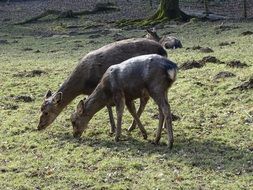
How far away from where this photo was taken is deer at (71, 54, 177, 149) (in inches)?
364

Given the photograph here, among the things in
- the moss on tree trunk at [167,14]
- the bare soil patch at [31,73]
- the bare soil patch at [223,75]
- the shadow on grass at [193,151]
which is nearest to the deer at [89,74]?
the shadow on grass at [193,151]

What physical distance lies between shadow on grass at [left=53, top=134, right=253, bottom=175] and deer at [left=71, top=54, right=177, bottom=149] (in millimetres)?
204

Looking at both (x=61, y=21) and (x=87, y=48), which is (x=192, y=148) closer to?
(x=87, y=48)

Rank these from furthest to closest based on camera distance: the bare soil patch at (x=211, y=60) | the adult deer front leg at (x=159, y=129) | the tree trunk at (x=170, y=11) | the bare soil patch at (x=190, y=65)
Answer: the tree trunk at (x=170, y=11) < the bare soil patch at (x=211, y=60) < the bare soil patch at (x=190, y=65) < the adult deer front leg at (x=159, y=129)

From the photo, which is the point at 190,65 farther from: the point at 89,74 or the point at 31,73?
the point at 89,74

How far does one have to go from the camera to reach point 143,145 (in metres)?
9.59

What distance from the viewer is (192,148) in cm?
920

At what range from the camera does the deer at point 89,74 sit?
10.9 m

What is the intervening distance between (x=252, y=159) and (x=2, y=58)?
44.0ft

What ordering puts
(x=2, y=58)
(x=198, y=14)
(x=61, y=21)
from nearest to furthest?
(x=2, y=58)
(x=198, y=14)
(x=61, y=21)

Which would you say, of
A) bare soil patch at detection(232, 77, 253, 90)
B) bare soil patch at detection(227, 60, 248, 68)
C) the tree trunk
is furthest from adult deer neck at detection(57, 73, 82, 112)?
the tree trunk

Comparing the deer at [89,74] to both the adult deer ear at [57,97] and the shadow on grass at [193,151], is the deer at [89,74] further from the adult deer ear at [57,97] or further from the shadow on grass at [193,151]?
the shadow on grass at [193,151]

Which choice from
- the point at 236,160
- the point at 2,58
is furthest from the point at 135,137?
the point at 2,58

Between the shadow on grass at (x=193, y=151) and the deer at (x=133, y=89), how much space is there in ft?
0.67
